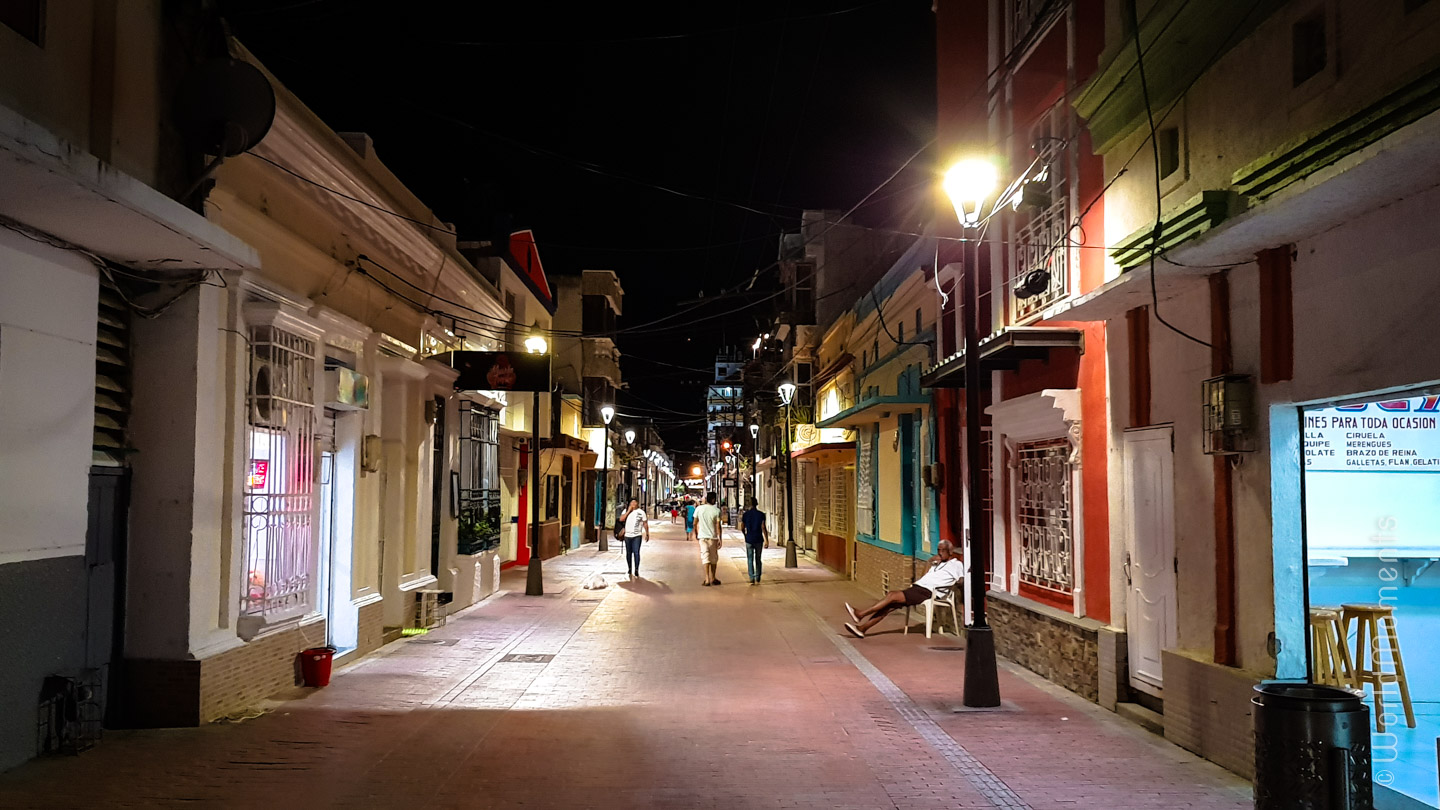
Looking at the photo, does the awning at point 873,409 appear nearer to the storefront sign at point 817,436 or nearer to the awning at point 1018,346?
the storefront sign at point 817,436

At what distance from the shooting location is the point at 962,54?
1389cm

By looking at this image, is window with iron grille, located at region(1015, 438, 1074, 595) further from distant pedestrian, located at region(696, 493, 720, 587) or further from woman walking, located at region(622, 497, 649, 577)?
woman walking, located at region(622, 497, 649, 577)

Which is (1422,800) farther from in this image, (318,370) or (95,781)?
(318,370)

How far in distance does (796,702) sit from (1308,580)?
454 cm

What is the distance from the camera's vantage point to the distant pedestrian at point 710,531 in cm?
2045

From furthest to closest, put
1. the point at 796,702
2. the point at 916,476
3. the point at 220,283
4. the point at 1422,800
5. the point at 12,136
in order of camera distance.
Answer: the point at 916,476, the point at 796,702, the point at 220,283, the point at 1422,800, the point at 12,136

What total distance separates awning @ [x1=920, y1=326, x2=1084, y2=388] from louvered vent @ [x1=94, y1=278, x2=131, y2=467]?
8327 millimetres

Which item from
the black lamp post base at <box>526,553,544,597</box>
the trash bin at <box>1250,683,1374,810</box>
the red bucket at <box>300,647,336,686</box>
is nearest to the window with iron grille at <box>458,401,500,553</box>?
the black lamp post base at <box>526,553,544,597</box>

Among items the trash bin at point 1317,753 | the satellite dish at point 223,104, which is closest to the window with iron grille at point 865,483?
the satellite dish at point 223,104

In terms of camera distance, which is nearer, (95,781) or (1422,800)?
(1422,800)

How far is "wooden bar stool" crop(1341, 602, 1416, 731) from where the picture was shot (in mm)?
6664

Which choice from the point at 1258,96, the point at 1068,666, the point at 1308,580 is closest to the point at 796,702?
the point at 1068,666

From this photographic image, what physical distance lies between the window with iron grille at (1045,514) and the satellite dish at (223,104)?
28.2 ft

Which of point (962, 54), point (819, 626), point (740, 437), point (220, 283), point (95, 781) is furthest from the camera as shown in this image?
point (740, 437)
